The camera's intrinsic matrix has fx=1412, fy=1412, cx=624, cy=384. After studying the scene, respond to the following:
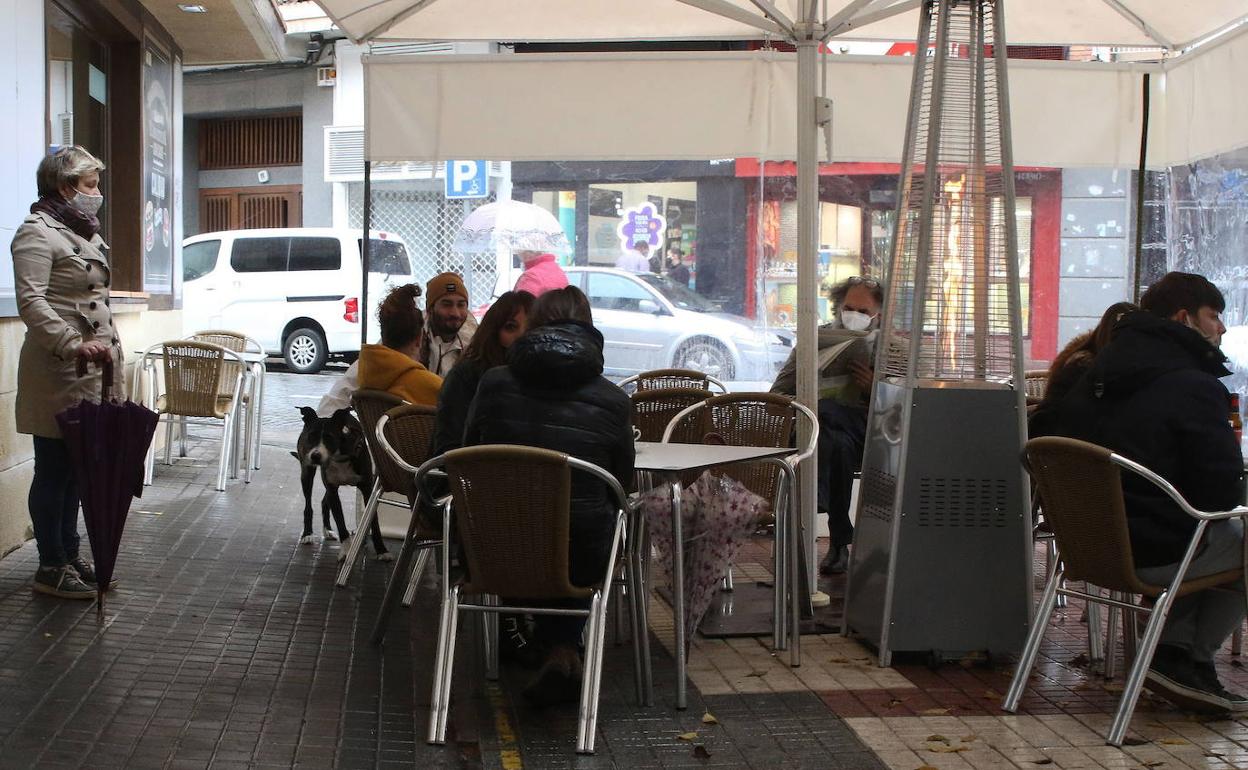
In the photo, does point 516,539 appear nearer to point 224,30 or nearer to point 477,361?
point 477,361

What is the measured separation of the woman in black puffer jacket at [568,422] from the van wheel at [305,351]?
16808mm

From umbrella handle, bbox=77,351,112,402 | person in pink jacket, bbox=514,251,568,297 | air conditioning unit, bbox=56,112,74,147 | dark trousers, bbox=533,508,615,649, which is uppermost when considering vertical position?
air conditioning unit, bbox=56,112,74,147

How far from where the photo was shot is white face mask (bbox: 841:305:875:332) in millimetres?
7391

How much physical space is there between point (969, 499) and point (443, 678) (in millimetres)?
2107

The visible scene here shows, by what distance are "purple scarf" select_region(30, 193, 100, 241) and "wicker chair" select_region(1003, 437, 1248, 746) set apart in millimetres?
3921

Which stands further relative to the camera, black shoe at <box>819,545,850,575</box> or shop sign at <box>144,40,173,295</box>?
shop sign at <box>144,40,173,295</box>

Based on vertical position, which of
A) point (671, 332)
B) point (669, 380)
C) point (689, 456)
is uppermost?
point (671, 332)

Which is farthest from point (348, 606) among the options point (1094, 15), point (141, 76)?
point (141, 76)

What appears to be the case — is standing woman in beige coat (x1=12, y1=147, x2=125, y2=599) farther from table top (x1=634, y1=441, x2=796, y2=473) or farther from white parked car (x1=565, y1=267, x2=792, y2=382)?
white parked car (x1=565, y1=267, x2=792, y2=382)

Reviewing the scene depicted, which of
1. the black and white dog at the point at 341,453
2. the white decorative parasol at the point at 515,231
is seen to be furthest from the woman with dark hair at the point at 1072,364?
the white decorative parasol at the point at 515,231

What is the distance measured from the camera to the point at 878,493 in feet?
17.9

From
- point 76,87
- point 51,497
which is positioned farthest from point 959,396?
point 76,87

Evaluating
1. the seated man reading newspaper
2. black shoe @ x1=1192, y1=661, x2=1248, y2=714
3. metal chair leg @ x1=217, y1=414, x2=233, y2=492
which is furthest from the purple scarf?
black shoe @ x1=1192, y1=661, x2=1248, y2=714

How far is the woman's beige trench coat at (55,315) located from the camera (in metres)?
5.68
